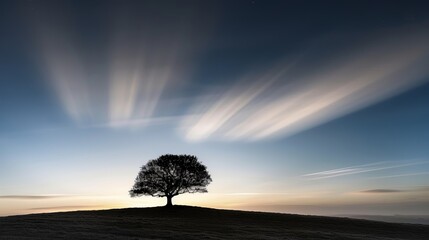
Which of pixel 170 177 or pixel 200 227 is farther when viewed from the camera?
pixel 170 177

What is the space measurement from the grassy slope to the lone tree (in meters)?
6.01

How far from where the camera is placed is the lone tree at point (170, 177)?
7069cm

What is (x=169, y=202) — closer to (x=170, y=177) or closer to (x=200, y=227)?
(x=170, y=177)

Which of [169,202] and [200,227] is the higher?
[169,202]

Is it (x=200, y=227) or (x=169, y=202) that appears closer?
(x=200, y=227)

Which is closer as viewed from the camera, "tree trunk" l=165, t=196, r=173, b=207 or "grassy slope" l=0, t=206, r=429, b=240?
"grassy slope" l=0, t=206, r=429, b=240

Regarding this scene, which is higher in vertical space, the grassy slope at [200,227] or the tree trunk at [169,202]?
the tree trunk at [169,202]

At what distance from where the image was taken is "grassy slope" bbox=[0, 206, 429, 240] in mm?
36125

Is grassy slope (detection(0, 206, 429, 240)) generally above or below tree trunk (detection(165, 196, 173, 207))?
below

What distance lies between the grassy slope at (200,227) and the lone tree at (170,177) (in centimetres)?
601

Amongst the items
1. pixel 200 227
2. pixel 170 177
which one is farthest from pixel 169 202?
pixel 200 227

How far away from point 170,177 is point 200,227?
87.9 feet

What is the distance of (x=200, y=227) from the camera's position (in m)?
45.3

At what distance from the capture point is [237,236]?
38.8 m
